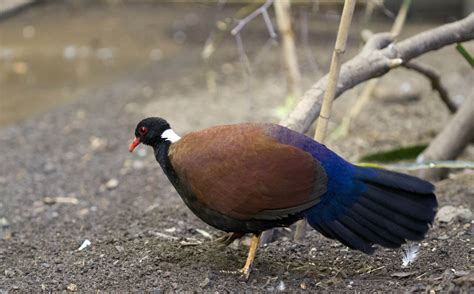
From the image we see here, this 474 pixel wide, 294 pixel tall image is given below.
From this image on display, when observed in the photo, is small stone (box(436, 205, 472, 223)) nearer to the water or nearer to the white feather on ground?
the white feather on ground

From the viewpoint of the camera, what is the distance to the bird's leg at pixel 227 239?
3.48 metres

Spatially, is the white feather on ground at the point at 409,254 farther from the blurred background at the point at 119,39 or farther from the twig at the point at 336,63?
the blurred background at the point at 119,39

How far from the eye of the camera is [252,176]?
3004 millimetres

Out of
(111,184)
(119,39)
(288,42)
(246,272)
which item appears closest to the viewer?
(246,272)

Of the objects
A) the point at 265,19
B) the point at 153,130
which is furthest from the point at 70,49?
the point at 153,130

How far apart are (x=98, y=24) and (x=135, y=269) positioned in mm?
8462

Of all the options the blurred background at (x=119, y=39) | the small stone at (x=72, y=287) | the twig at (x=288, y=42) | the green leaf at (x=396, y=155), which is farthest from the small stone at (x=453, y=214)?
the blurred background at (x=119, y=39)

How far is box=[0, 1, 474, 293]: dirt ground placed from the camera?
311 cm

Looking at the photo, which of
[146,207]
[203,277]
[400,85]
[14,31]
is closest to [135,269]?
[203,277]

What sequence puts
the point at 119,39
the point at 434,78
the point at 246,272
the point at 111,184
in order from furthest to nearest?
1. the point at 119,39
2. the point at 111,184
3. the point at 434,78
4. the point at 246,272

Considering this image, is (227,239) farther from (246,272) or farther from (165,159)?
(165,159)

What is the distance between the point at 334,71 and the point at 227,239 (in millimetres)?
938

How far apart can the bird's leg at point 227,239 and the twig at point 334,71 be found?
0.34 m

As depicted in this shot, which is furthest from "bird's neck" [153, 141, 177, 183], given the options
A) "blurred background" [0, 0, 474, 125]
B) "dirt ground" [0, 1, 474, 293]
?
"blurred background" [0, 0, 474, 125]
